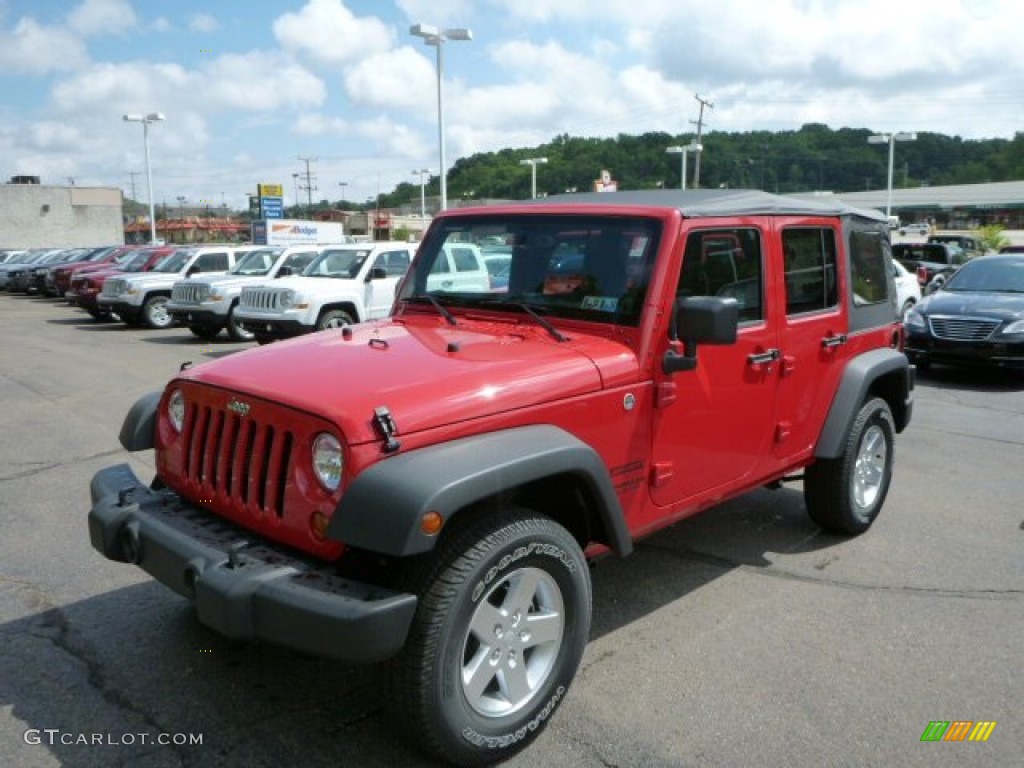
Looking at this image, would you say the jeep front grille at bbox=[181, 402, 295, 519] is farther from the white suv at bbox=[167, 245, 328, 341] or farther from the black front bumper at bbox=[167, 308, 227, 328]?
the black front bumper at bbox=[167, 308, 227, 328]

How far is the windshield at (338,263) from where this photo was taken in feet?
46.5

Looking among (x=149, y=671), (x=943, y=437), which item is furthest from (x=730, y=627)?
(x=943, y=437)

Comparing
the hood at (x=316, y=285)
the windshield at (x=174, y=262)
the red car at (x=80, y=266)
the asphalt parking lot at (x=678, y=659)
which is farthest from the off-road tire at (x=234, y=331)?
the asphalt parking lot at (x=678, y=659)

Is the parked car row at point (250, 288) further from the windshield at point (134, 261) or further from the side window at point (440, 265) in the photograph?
the side window at point (440, 265)

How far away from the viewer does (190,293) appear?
1580 centimetres

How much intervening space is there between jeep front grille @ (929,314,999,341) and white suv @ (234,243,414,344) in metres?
7.55

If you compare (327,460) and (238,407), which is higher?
(238,407)

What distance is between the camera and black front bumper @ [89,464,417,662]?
2.52m

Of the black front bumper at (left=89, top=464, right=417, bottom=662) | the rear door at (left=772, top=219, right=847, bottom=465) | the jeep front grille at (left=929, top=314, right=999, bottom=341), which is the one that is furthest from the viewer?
the jeep front grille at (left=929, top=314, right=999, bottom=341)

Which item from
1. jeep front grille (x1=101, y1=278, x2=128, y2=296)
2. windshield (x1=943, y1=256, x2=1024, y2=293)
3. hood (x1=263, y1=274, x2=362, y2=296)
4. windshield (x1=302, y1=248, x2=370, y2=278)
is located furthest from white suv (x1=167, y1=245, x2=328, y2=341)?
→ windshield (x1=943, y1=256, x2=1024, y2=293)

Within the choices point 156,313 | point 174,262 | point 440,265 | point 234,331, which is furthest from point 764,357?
point 174,262

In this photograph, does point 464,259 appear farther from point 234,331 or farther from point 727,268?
point 234,331

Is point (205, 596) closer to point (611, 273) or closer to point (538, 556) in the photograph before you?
point (538, 556)
